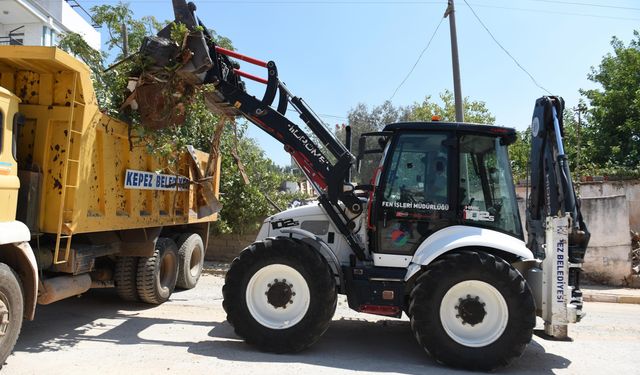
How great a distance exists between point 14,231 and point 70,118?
4.12 feet

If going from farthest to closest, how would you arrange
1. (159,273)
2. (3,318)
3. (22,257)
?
(159,273) < (22,257) < (3,318)

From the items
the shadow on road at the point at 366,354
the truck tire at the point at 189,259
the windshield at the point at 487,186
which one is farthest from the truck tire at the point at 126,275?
the windshield at the point at 487,186

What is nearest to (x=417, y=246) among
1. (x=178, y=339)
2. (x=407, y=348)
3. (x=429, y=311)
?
(x=429, y=311)

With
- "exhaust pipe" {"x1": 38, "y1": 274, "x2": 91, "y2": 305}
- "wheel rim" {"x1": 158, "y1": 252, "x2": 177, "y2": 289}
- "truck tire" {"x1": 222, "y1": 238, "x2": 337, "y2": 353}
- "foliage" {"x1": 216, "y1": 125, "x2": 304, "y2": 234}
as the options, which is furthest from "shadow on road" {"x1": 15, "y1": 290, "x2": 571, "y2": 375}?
"foliage" {"x1": 216, "y1": 125, "x2": 304, "y2": 234}

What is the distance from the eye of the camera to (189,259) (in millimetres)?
8820

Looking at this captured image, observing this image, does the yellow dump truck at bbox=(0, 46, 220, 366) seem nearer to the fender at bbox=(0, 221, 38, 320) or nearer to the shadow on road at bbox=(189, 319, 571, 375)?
the fender at bbox=(0, 221, 38, 320)

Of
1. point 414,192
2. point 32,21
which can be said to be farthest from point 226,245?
point 32,21

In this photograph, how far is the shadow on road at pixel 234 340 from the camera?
518cm

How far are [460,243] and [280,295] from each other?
1.98 m

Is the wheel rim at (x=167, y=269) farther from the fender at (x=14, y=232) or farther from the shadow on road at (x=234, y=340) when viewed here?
the fender at (x=14, y=232)

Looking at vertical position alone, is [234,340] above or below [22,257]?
below

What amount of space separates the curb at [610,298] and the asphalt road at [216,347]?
175cm

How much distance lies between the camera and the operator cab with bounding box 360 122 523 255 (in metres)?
5.51

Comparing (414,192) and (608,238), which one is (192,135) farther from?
(608,238)
